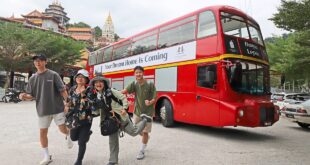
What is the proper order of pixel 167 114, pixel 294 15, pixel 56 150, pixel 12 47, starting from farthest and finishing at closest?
pixel 12 47, pixel 294 15, pixel 167 114, pixel 56 150

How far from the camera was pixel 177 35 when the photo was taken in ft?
30.0

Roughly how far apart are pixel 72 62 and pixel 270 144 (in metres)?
26.0

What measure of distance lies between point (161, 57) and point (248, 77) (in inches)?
125

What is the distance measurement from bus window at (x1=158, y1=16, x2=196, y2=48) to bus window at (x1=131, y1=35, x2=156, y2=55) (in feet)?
1.40

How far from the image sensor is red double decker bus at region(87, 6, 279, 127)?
720cm

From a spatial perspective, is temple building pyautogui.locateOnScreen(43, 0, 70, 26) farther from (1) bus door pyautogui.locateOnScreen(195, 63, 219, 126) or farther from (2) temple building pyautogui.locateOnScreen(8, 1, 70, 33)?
(1) bus door pyautogui.locateOnScreen(195, 63, 219, 126)

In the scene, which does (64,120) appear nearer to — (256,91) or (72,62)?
(256,91)

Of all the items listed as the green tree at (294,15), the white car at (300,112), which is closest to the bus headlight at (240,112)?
the white car at (300,112)

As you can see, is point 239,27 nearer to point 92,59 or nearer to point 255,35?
point 255,35

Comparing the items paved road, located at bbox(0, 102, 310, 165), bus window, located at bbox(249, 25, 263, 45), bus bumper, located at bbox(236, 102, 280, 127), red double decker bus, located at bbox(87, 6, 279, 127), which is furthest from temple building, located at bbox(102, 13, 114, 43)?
bus bumper, located at bbox(236, 102, 280, 127)

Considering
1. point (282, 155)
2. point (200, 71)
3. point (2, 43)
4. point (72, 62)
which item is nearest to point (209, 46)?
point (200, 71)

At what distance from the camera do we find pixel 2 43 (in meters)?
22.0

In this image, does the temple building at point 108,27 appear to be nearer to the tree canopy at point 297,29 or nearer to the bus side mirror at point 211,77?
the tree canopy at point 297,29

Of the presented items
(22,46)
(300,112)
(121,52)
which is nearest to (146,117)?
(300,112)
